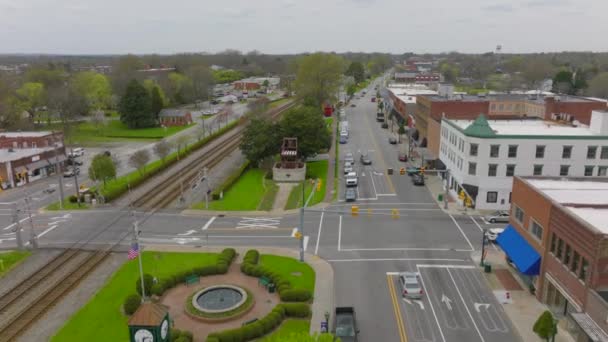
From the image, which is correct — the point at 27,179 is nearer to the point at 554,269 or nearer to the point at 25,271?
the point at 25,271

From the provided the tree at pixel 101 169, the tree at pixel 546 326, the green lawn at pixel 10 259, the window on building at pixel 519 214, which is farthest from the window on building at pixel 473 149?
the green lawn at pixel 10 259

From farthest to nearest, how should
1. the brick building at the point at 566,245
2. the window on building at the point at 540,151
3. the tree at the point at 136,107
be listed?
the tree at the point at 136,107, the window on building at the point at 540,151, the brick building at the point at 566,245

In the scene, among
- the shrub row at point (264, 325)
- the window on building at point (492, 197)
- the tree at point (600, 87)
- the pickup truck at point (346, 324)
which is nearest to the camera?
the pickup truck at point (346, 324)

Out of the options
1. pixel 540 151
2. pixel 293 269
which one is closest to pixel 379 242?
pixel 293 269

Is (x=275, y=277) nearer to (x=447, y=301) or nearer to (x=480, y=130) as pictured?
(x=447, y=301)

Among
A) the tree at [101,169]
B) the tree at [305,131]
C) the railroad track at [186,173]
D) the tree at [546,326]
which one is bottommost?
the railroad track at [186,173]

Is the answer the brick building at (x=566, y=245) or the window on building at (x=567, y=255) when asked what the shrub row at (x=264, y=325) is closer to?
the brick building at (x=566, y=245)

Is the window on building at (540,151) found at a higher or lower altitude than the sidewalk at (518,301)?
higher
